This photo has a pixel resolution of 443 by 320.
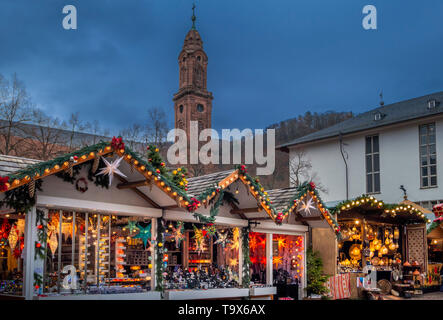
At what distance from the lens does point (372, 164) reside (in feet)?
112

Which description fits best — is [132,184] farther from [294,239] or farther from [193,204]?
[294,239]

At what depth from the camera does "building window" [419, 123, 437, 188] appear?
30.8m

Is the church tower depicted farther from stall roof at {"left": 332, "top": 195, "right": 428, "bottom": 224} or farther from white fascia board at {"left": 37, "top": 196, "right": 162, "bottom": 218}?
white fascia board at {"left": 37, "top": 196, "right": 162, "bottom": 218}

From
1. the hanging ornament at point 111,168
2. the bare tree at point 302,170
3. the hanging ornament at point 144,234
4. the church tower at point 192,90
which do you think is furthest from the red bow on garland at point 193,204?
the church tower at point 192,90

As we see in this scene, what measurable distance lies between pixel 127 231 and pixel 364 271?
10266 mm

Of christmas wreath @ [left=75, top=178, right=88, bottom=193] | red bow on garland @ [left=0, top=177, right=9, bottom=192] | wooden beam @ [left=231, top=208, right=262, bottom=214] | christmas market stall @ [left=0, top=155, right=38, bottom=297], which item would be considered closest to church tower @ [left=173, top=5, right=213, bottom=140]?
wooden beam @ [left=231, top=208, right=262, bottom=214]

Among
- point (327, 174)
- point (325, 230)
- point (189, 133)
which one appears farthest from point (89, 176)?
point (189, 133)

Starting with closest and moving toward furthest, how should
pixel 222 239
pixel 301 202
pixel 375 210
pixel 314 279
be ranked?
pixel 222 239
pixel 301 202
pixel 314 279
pixel 375 210

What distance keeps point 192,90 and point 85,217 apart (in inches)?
2404

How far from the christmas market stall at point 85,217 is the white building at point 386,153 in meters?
22.5

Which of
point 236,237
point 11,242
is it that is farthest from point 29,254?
Answer: point 236,237

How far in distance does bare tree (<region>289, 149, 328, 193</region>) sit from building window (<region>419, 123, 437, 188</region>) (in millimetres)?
7434

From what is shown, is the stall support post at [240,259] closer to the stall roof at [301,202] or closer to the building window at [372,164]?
the stall roof at [301,202]
